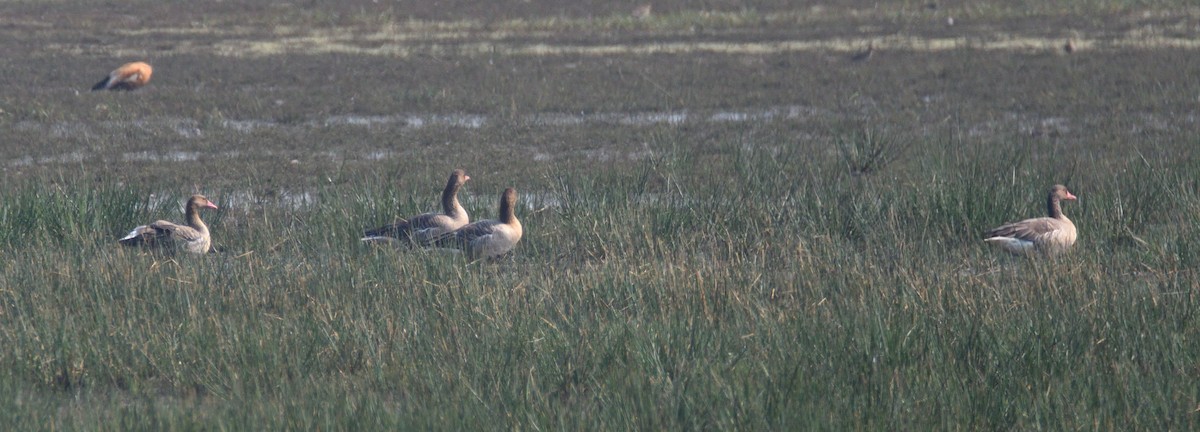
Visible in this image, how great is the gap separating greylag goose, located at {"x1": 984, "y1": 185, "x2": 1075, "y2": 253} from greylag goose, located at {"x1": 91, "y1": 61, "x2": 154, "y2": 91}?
13.2 metres

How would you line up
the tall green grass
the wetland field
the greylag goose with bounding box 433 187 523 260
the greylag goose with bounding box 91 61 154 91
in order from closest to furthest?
the tall green grass, the wetland field, the greylag goose with bounding box 433 187 523 260, the greylag goose with bounding box 91 61 154 91

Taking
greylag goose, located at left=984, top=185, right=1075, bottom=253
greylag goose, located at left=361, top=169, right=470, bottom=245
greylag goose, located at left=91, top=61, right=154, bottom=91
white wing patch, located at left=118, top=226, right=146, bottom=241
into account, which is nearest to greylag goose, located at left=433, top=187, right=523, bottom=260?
greylag goose, located at left=361, top=169, right=470, bottom=245

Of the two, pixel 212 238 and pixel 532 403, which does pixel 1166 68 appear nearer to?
pixel 212 238

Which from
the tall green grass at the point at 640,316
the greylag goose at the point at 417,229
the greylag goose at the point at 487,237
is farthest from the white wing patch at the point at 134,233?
A: the greylag goose at the point at 487,237

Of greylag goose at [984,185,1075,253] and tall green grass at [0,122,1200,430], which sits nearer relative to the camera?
tall green grass at [0,122,1200,430]

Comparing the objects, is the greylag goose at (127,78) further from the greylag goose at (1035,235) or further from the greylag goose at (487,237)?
the greylag goose at (1035,235)

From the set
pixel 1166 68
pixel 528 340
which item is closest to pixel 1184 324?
pixel 528 340

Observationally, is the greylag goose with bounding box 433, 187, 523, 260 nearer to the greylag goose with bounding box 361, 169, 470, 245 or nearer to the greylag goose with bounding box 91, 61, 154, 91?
the greylag goose with bounding box 361, 169, 470, 245

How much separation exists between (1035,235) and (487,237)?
3131 mm

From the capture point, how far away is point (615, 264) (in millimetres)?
6719

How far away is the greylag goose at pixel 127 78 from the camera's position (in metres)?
17.6

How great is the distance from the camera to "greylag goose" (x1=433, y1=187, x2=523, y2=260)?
25.7ft

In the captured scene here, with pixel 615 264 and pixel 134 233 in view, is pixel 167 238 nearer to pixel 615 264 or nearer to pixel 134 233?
pixel 134 233

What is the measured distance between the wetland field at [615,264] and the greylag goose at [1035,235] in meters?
0.11
